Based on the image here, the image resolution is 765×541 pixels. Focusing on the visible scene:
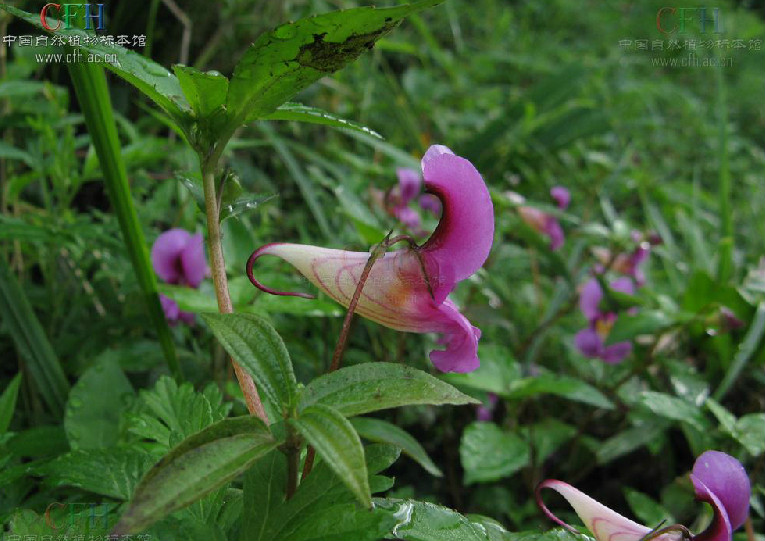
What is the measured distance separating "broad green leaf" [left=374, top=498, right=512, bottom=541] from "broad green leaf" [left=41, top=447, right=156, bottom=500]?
0.72 feet

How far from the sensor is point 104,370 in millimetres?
771

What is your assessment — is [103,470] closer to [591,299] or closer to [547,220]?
[591,299]

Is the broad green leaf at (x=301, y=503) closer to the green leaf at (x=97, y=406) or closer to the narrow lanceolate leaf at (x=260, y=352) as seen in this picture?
the narrow lanceolate leaf at (x=260, y=352)

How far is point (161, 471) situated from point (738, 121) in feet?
14.5

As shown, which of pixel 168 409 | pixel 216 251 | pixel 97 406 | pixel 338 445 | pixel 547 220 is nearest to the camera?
pixel 338 445

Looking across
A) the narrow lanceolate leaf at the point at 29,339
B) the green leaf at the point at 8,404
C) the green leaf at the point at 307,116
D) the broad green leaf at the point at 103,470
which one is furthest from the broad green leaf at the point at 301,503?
the narrow lanceolate leaf at the point at 29,339

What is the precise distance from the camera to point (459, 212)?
1.59ft

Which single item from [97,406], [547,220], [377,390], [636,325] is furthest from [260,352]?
[547,220]

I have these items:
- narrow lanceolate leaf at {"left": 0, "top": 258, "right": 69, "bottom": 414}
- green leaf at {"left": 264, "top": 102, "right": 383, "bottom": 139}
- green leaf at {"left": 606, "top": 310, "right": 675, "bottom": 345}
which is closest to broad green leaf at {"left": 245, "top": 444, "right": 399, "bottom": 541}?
green leaf at {"left": 264, "top": 102, "right": 383, "bottom": 139}

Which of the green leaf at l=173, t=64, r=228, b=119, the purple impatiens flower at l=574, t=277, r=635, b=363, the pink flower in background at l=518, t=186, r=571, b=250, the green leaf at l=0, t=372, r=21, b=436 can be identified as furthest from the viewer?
the pink flower in background at l=518, t=186, r=571, b=250

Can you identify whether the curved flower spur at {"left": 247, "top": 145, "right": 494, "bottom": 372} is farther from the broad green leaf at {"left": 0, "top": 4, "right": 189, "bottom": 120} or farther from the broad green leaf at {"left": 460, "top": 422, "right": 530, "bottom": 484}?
the broad green leaf at {"left": 460, "top": 422, "right": 530, "bottom": 484}

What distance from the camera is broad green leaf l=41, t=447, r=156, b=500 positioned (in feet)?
1.77

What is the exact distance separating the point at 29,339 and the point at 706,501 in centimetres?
75

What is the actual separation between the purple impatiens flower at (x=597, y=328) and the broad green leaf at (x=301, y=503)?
2.79 feet
